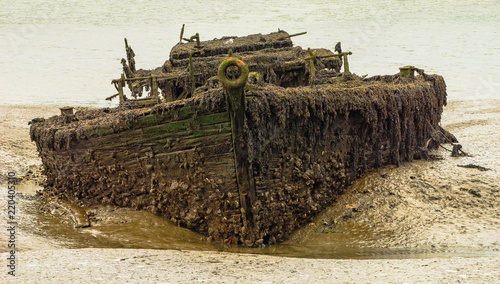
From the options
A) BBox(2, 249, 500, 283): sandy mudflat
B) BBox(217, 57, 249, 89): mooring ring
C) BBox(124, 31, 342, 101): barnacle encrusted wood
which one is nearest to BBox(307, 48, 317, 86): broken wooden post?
BBox(124, 31, 342, 101): barnacle encrusted wood

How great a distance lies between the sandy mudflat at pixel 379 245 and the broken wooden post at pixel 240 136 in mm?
830

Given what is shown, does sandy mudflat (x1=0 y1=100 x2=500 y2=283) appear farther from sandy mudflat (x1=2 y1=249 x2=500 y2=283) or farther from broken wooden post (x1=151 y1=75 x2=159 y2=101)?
broken wooden post (x1=151 y1=75 x2=159 y2=101)

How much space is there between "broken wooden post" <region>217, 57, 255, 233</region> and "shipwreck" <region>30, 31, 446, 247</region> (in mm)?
13

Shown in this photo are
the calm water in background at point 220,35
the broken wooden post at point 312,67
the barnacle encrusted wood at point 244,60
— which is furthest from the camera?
the calm water in background at point 220,35

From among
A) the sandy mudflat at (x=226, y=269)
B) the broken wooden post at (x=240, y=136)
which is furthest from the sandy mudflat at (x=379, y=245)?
the broken wooden post at (x=240, y=136)

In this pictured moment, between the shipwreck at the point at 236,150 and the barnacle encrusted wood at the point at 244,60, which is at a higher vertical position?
the barnacle encrusted wood at the point at 244,60

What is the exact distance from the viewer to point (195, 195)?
8.18 metres

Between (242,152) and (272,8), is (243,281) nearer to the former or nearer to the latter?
(242,152)

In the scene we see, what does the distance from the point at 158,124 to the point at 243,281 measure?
303cm

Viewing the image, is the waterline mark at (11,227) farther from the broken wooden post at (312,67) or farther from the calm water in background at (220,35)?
the calm water in background at (220,35)

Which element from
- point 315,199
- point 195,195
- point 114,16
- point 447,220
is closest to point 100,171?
point 195,195

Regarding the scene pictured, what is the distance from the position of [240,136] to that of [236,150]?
19cm

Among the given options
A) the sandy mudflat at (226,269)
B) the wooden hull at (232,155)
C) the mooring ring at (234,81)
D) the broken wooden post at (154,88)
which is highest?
the mooring ring at (234,81)

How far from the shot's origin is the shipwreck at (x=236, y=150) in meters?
7.80
